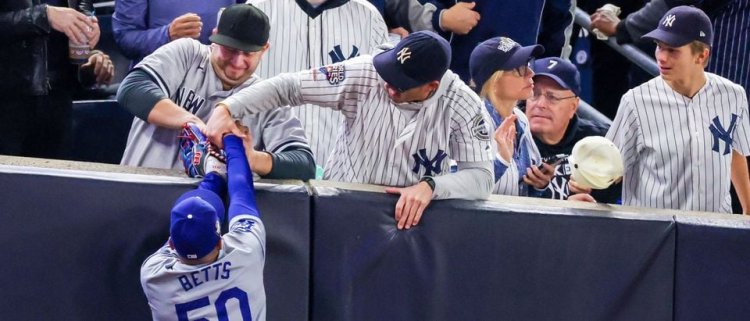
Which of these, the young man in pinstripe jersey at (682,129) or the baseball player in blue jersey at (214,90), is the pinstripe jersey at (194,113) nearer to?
the baseball player in blue jersey at (214,90)

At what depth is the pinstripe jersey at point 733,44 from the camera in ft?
21.2

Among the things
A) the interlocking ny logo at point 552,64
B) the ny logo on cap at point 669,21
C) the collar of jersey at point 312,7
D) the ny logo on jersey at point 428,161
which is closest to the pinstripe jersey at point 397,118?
the ny logo on jersey at point 428,161

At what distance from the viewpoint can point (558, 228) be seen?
Result: 15.8ft

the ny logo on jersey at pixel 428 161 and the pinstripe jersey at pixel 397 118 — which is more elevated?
the pinstripe jersey at pixel 397 118

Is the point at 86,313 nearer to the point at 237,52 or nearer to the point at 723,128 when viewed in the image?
the point at 237,52

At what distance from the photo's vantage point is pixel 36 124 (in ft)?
18.7

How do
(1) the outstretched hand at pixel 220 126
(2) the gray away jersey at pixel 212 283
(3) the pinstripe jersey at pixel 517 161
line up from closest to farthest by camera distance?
(2) the gray away jersey at pixel 212 283 → (1) the outstretched hand at pixel 220 126 → (3) the pinstripe jersey at pixel 517 161

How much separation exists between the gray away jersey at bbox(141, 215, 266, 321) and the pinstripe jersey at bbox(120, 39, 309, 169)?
630 mm

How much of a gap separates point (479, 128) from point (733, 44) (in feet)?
7.63

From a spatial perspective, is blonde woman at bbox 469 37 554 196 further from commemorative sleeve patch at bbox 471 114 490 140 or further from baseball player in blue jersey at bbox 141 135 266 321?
baseball player in blue jersey at bbox 141 135 266 321

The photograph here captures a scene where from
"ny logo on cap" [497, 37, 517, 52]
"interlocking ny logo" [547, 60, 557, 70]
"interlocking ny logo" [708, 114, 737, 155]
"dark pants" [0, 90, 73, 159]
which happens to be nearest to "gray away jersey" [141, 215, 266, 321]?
"dark pants" [0, 90, 73, 159]

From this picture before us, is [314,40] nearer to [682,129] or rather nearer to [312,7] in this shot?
[312,7]

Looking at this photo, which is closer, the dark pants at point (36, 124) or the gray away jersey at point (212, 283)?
the gray away jersey at point (212, 283)

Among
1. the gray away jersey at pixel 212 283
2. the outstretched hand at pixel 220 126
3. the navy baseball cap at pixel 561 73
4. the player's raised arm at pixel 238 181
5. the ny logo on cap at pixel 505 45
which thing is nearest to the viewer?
the gray away jersey at pixel 212 283
